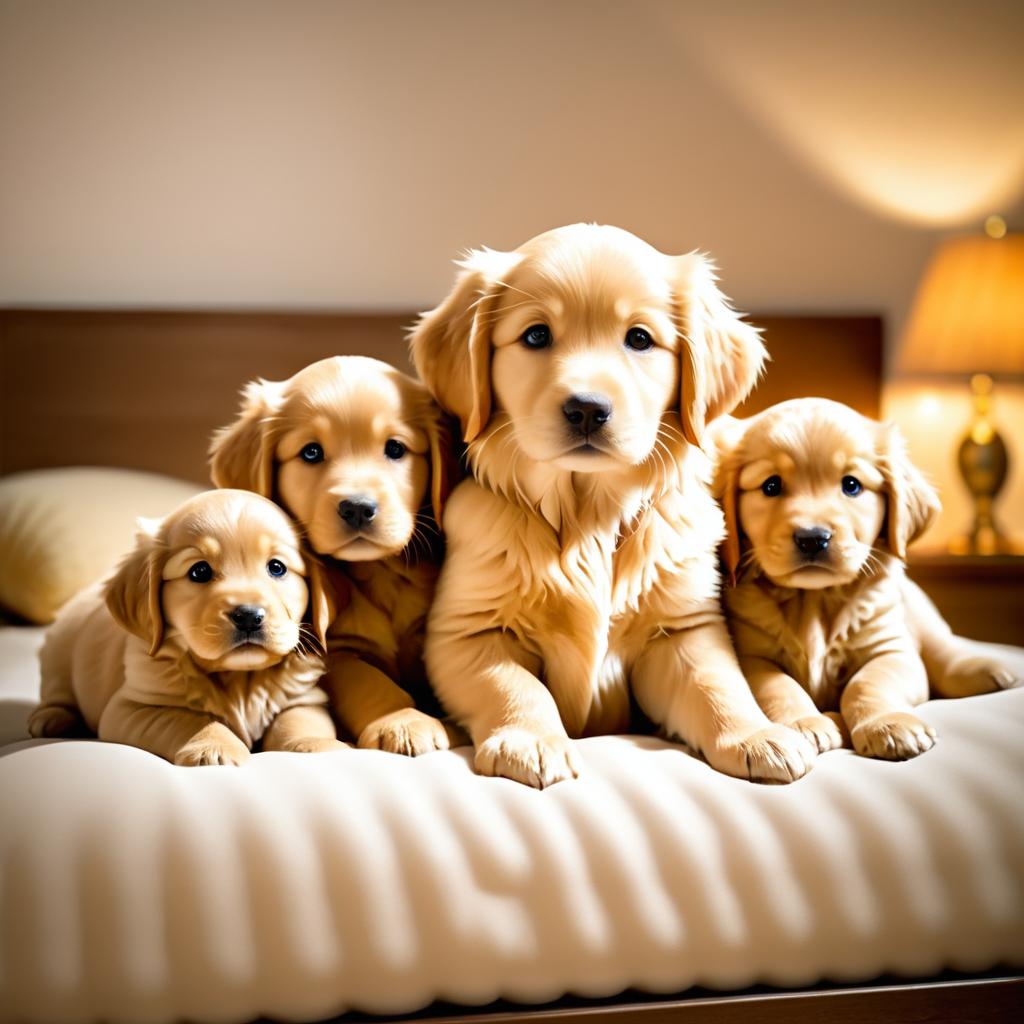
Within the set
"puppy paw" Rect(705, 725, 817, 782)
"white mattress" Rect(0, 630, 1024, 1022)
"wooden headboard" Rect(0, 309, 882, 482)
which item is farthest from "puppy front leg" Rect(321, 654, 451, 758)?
"wooden headboard" Rect(0, 309, 882, 482)

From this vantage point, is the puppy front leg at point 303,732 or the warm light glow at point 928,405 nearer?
the puppy front leg at point 303,732

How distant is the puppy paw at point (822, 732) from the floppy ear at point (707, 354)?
0.38 m

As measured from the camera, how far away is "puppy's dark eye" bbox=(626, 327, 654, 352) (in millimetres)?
1358

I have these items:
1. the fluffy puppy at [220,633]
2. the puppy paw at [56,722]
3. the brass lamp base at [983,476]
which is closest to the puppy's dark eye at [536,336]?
the fluffy puppy at [220,633]

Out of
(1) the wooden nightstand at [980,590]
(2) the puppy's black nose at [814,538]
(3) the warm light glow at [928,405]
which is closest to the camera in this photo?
(2) the puppy's black nose at [814,538]

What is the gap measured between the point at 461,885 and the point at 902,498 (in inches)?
32.3

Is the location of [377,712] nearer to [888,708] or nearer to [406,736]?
[406,736]

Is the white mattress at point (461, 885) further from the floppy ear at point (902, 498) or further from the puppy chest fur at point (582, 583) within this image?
the floppy ear at point (902, 498)

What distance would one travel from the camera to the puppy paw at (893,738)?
1252mm

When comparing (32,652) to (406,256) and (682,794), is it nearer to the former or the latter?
(682,794)

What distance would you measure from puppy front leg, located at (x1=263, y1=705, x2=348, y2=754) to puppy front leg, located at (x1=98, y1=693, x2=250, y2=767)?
0.15 ft

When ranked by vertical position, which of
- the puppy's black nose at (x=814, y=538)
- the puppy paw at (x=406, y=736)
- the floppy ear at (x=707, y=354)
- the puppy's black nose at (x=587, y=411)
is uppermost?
the floppy ear at (x=707, y=354)

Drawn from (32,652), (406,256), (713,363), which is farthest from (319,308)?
(713,363)

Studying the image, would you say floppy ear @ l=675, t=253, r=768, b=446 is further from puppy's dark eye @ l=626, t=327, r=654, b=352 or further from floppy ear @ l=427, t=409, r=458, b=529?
floppy ear @ l=427, t=409, r=458, b=529
